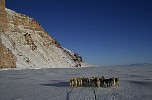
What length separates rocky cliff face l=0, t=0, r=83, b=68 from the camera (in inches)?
3253

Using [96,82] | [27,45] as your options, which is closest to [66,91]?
[96,82]

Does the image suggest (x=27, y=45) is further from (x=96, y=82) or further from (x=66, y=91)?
(x=66, y=91)

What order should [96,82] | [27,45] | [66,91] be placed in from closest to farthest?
[66,91] → [96,82] → [27,45]

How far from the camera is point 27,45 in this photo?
9825 cm

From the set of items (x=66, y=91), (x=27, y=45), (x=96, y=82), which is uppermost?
(x=27, y=45)

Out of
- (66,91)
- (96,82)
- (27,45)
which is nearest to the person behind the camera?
(66,91)

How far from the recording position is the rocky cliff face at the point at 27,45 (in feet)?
271

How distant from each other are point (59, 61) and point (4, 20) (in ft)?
94.1

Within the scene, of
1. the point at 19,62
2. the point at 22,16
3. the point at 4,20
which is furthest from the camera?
the point at 22,16

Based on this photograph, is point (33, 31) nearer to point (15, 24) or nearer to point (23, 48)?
point (15, 24)

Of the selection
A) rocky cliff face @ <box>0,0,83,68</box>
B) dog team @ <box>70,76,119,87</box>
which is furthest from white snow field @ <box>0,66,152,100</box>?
rocky cliff face @ <box>0,0,83,68</box>

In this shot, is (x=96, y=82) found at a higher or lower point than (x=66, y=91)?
higher

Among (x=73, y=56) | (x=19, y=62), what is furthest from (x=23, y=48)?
(x=73, y=56)

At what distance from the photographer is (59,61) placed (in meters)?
103
